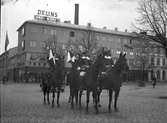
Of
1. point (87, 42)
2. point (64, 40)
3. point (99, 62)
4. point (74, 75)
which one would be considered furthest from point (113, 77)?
point (87, 42)

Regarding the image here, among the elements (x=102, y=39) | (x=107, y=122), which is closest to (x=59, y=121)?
(x=107, y=122)

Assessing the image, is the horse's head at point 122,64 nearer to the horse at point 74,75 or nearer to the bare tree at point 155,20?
the horse at point 74,75

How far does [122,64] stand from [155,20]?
28.2 ft

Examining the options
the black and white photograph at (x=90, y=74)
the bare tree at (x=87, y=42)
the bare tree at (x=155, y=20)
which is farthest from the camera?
the bare tree at (x=87, y=42)

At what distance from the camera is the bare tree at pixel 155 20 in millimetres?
17375

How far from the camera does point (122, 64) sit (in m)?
11.3

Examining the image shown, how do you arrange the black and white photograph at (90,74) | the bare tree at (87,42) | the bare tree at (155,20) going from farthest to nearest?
the bare tree at (87,42), the bare tree at (155,20), the black and white photograph at (90,74)

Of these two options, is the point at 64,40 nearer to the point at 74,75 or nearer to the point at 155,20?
the point at 155,20

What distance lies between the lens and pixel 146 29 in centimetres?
2020

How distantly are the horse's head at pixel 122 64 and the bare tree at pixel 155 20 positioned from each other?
6234 mm

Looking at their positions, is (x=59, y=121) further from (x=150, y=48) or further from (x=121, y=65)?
(x=150, y=48)

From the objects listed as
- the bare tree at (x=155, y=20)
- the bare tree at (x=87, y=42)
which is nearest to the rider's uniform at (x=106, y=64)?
the bare tree at (x=155, y=20)

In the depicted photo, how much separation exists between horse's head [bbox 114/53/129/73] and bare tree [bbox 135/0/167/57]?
20.5ft

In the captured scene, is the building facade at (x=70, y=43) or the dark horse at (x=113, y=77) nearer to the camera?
the dark horse at (x=113, y=77)
